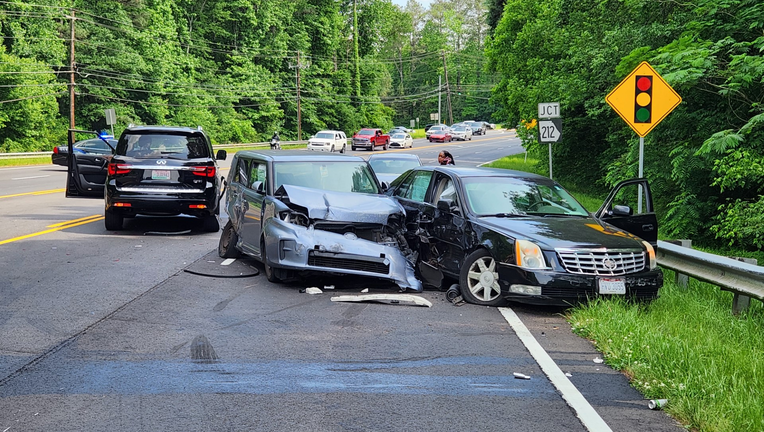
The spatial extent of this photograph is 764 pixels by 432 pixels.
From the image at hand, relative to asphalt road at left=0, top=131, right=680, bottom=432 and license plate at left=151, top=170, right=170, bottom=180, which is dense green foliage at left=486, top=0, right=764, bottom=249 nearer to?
asphalt road at left=0, top=131, right=680, bottom=432

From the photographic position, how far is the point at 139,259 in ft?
37.8

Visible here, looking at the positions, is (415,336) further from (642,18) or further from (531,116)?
(531,116)

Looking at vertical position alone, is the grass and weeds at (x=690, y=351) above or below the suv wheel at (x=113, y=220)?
below

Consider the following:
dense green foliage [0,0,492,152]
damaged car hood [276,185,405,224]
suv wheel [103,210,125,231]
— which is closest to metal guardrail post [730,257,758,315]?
damaged car hood [276,185,405,224]

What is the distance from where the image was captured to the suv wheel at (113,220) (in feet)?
47.2

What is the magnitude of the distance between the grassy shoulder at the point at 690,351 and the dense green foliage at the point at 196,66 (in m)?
47.2

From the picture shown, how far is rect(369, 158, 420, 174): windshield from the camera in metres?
20.5

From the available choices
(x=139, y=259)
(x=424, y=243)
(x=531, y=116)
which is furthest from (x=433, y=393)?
(x=531, y=116)

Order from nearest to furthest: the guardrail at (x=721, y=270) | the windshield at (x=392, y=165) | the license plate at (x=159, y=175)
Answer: the guardrail at (x=721, y=270) < the license plate at (x=159, y=175) < the windshield at (x=392, y=165)

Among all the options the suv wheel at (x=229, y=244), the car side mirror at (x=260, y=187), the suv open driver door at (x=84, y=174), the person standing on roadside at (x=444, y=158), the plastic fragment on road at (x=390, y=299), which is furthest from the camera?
the person standing on roadside at (x=444, y=158)

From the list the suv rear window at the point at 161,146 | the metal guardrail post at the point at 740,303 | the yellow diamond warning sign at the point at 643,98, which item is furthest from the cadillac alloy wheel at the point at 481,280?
the suv rear window at the point at 161,146

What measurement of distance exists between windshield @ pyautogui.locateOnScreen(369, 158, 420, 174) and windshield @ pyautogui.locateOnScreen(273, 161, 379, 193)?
9.11m

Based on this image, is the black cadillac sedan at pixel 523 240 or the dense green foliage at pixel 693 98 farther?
the dense green foliage at pixel 693 98

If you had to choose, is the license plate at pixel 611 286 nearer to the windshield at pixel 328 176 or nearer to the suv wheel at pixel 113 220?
the windshield at pixel 328 176
